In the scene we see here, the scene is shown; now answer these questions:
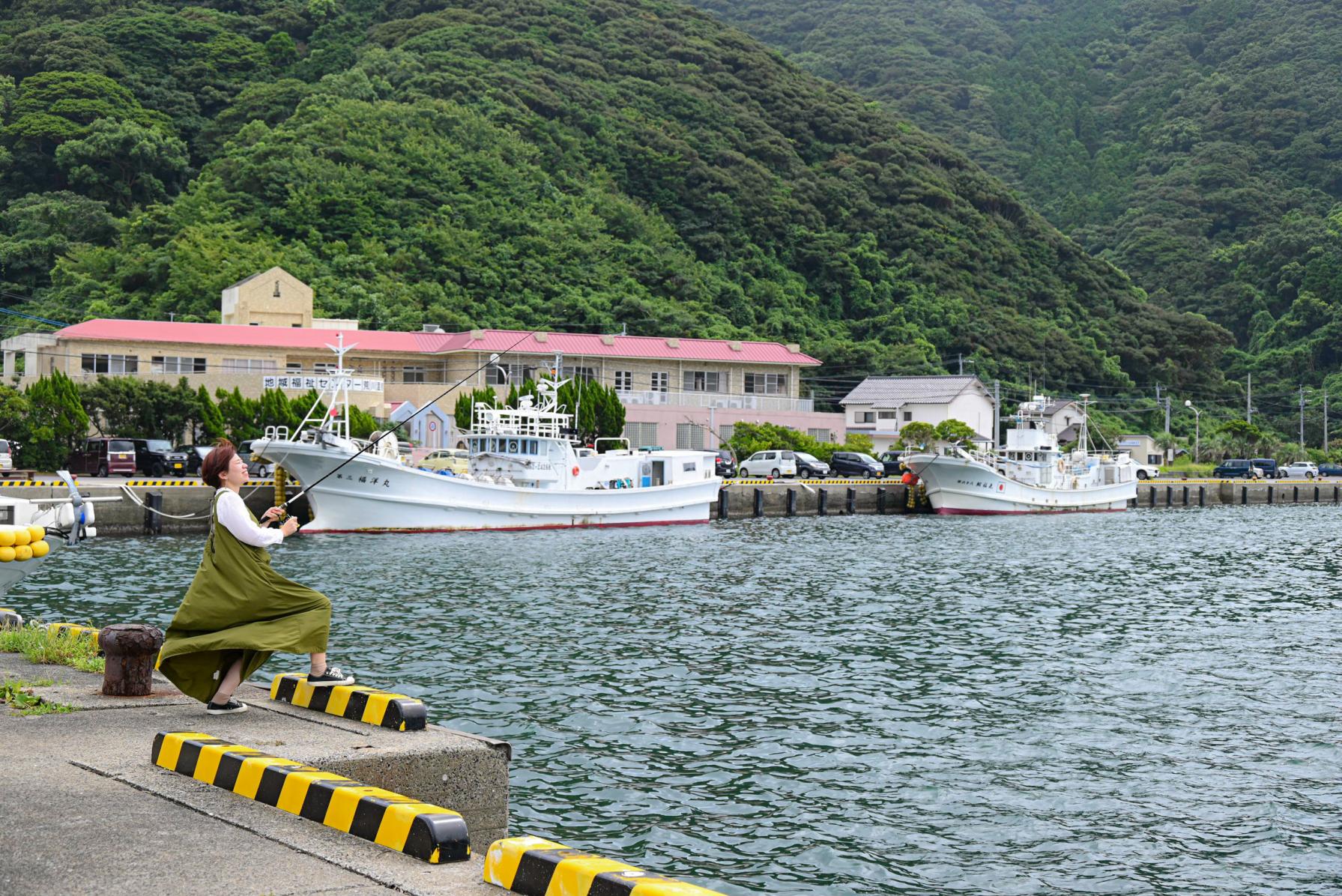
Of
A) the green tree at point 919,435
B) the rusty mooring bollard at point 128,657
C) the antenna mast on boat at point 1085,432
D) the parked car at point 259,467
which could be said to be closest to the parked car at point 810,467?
the antenna mast on boat at point 1085,432

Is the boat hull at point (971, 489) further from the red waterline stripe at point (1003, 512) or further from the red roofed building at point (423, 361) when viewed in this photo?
the red roofed building at point (423, 361)

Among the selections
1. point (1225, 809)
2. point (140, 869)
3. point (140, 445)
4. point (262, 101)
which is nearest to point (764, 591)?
point (1225, 809)

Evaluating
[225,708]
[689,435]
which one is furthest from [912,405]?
[225,708]

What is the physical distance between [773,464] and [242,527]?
48336mm

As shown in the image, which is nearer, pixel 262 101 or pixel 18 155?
pixel 18 155

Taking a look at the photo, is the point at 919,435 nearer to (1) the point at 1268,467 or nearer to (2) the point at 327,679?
(1) the point at 1268,467

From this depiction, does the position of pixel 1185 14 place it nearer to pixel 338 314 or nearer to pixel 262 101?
pixel 262 101

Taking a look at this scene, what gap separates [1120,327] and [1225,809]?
305 ft

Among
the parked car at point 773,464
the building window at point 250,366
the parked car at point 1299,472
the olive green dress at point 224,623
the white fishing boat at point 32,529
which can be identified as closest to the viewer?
the olive green dress at point 224,623

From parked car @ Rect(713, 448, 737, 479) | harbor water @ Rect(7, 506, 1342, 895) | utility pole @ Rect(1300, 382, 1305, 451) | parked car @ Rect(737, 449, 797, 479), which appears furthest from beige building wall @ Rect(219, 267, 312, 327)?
utility pole @ Rect(1300, 382, 1305, 451)

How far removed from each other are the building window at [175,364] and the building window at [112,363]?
66 centimetres

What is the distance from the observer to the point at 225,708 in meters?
8.52

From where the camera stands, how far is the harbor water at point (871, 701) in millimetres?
9609

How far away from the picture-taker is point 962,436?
221ft
